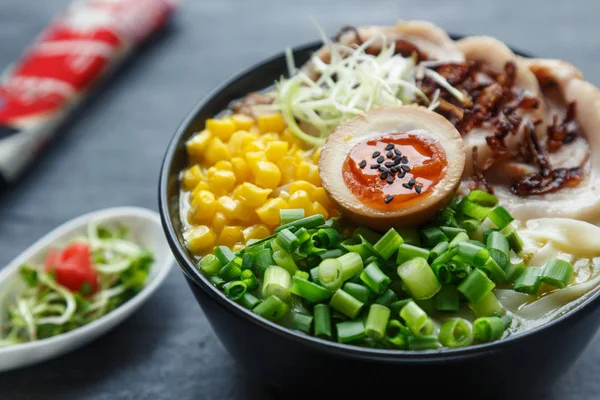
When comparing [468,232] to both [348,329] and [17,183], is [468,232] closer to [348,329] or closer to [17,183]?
[348,329]

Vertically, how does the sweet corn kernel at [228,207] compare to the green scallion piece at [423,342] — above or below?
above

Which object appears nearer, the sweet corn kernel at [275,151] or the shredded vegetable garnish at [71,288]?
the sweet corn kernel at [275,151]

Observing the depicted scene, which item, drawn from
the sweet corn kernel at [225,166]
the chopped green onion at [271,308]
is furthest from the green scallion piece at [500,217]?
the sweet corn kernel at [225,166]

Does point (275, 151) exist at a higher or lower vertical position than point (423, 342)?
higher

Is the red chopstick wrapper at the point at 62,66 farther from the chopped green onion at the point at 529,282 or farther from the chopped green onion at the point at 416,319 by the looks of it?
the chopped green onion at the point at 529,282

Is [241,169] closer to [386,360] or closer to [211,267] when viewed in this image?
[211,267]

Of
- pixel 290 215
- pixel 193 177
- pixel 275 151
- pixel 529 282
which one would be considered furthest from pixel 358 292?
pixel 193 177

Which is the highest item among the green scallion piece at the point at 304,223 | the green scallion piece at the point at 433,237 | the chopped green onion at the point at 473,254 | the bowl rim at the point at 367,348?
the chopped green onion at the point at 473,254
